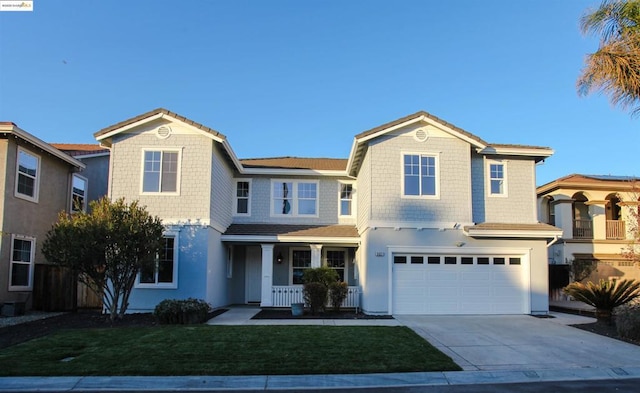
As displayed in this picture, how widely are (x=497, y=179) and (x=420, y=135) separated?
348 centimetres

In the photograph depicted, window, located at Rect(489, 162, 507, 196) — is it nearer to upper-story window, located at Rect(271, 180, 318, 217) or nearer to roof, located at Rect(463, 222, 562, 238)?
roof, located at Rect(463, 222, 562, 238)

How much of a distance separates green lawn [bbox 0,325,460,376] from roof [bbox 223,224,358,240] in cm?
608

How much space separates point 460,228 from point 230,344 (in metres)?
9.23

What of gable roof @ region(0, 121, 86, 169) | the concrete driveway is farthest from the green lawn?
gable roof @ region(0, 121, 86, 169)

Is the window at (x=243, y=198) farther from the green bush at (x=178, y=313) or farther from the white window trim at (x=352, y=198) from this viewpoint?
the green bush at (x=178, y=313)

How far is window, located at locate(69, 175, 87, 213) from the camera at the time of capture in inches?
768

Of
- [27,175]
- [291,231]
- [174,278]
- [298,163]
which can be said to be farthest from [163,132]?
[298,163]

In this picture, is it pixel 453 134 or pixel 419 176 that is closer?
pixel 419 176

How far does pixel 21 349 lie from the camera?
9.46m

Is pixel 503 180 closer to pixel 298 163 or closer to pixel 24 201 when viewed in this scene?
pixel 298 163

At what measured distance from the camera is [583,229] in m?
23.7

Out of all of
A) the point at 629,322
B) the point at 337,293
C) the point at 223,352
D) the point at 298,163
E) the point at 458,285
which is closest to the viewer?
the point at 223,352

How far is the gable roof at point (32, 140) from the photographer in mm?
14875

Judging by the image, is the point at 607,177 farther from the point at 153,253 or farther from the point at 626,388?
the point at 153,253
